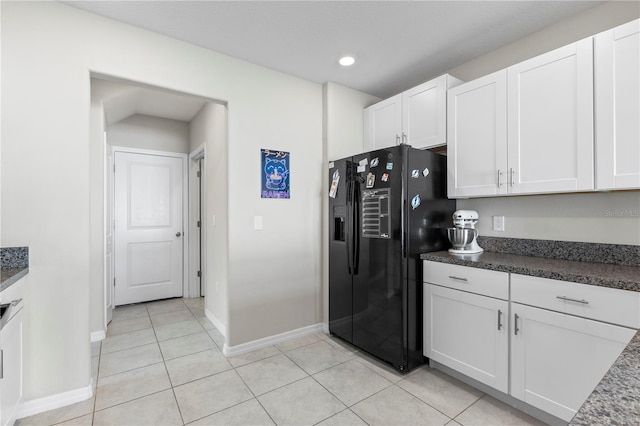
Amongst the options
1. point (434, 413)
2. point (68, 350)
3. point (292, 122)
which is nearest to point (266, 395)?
point (434, 413)

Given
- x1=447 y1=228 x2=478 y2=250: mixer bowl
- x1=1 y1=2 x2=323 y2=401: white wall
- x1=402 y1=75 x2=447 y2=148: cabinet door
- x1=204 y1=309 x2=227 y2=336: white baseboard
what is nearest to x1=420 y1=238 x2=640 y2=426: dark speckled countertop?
x1=447 y1=228 x2=478 y2=250: mixer bowl

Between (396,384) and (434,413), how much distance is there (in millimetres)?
358

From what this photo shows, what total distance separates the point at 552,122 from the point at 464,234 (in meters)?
0.95

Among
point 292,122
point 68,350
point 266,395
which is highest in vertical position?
point 292,122

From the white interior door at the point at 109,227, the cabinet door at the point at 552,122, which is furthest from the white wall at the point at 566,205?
the white interior door at the point at 109,227

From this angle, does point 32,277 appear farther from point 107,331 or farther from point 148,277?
point 148,277

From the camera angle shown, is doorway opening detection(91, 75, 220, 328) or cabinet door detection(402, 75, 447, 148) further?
doorway opening detection(91, 75, 220, 328)

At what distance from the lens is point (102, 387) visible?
83.7 inches

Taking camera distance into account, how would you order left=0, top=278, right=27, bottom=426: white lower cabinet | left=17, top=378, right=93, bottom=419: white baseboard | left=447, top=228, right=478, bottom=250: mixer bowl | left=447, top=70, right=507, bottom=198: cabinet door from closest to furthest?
left=0, top=278, right=27, bottom=426: white lower cabinet < left=17, top=378, right=93, bottom=419: white baseboard < left=447, top=70, right=507, bottom=198: cabinet door < left=447, top=228, right=478, bottom=250: mixer bowl

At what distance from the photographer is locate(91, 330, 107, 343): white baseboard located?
9.50ft

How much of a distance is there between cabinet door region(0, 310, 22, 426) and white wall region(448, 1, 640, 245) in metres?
3.21

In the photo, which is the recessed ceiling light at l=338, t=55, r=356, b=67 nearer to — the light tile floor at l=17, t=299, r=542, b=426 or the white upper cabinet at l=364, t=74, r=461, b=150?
the white upper cabinet at l=364, t=74, r=461, b=150

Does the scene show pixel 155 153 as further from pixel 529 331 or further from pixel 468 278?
pixel 529 331

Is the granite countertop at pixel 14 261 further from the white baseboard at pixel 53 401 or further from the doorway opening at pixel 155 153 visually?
the doorway opening at pixel 155 153
